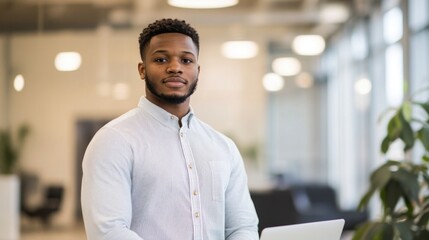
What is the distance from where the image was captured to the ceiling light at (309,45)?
10.3m

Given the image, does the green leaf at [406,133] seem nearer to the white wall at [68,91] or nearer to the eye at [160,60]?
the eye at [160,60]

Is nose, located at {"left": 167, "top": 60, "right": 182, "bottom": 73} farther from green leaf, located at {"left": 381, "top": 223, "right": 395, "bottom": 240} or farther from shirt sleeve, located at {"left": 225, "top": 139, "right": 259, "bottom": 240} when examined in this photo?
green leaf, located at {"left": 381, "top": 223, "right": 395, "bottom": 240}

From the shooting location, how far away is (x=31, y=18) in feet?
30.0

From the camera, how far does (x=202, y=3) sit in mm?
9172

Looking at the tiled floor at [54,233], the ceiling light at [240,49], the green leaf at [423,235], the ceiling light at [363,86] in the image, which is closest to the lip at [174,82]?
the green leaf at [423,235]

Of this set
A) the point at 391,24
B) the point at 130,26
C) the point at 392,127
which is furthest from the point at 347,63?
the point at 392,127

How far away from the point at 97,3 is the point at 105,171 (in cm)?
732

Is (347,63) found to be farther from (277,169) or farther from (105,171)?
(105,171)

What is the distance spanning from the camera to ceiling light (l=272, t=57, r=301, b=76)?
10180mm

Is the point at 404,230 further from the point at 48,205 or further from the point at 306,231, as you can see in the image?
the point at 48,205

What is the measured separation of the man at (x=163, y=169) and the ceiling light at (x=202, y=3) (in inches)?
263

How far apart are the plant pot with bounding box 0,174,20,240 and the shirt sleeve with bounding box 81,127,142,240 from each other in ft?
22.8

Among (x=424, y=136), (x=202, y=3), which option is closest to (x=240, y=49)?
(x=202, y=3)

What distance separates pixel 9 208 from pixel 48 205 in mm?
383
